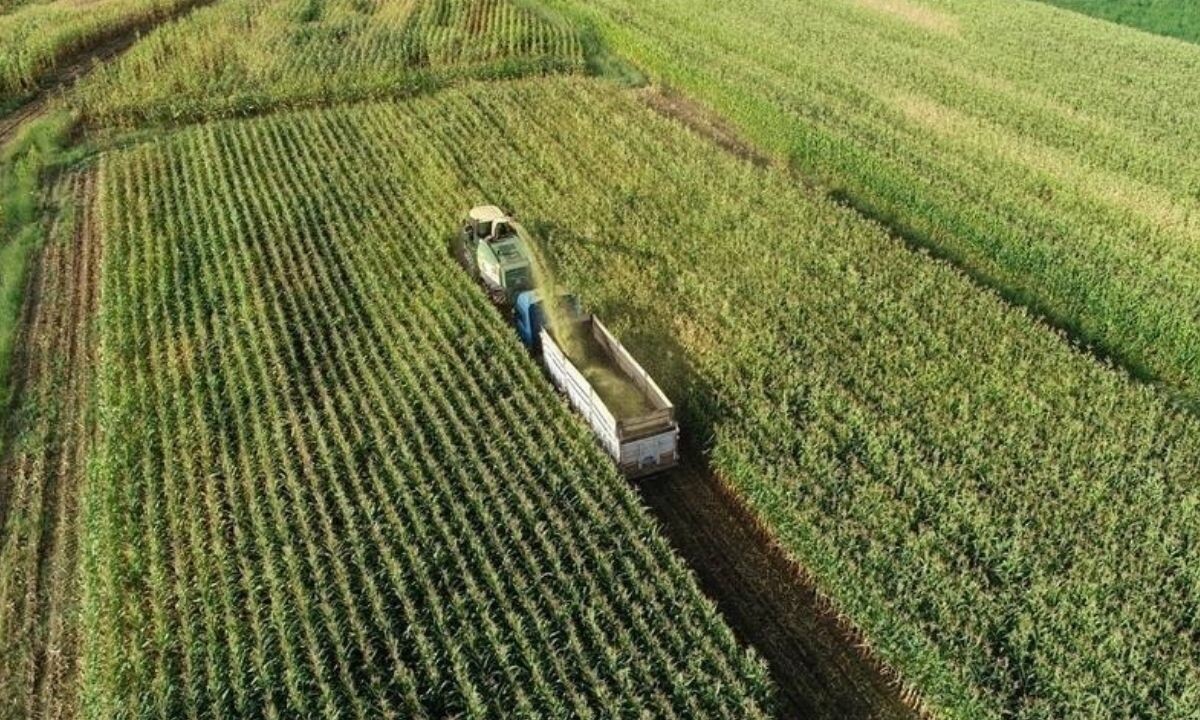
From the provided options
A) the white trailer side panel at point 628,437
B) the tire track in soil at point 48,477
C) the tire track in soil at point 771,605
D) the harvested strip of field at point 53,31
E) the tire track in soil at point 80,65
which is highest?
the harvested strip of field at point 53,31

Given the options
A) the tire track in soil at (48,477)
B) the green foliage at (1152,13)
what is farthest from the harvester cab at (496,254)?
the green foliage at (1152,13)

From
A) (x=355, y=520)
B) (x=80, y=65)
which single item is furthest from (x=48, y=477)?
(x=80, y=65)

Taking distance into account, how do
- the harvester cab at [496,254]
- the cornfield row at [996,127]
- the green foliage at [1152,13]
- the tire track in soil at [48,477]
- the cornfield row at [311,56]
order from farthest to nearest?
the green foliage at [1152,13]
the cornfield row at [311,56]
the cornfield row at [996,127]
the harvester cab at [496,254]
the tire track in soil at [48,477]

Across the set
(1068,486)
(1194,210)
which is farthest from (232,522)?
(1194,210)

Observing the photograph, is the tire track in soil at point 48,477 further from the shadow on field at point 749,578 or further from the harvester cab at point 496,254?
the shadow on field at point 749,578

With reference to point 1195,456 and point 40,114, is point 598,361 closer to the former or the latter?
point 1195,456
